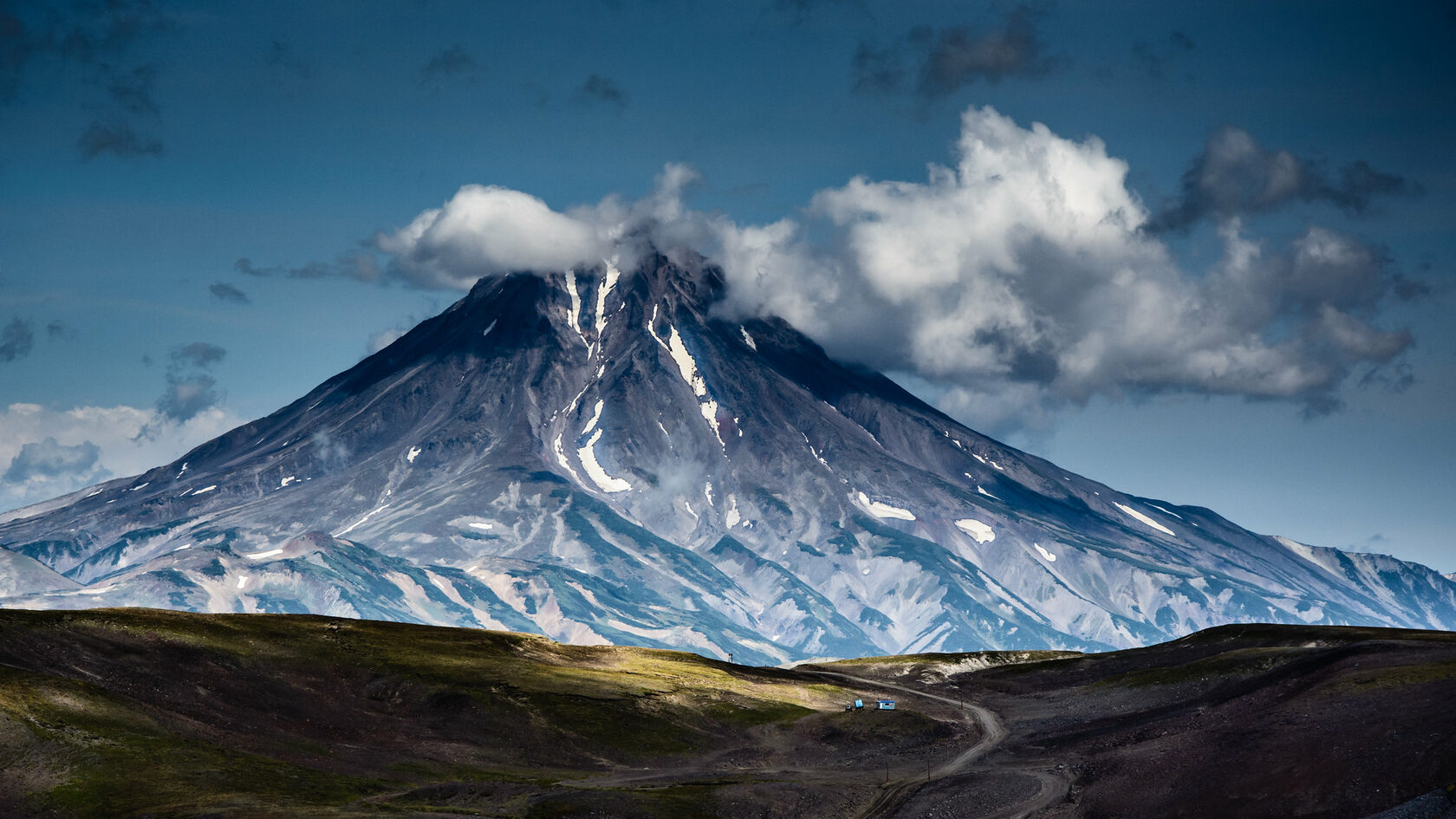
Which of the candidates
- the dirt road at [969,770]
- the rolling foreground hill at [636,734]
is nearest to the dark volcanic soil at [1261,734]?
the rolling foreground hill at [636,734]

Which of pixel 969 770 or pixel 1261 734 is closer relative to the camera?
pixel 1261 734

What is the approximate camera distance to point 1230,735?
4897 inches

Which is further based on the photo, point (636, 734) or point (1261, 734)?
point (636, 734)

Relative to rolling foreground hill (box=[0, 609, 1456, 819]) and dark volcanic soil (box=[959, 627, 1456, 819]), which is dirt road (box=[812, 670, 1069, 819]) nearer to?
rolling foreground hill (box=[0, 609, 1456, 819])

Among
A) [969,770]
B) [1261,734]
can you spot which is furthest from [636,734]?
[1261,734]

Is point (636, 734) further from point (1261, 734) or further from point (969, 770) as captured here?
point (1261, 734)

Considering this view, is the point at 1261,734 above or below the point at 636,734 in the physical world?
below

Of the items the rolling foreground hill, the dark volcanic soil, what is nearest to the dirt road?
the rolling foreground hill

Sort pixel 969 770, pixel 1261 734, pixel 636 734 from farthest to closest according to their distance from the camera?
pixel 636 734
pixel 969 770
pixel 1261 734

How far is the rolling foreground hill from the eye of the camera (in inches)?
4279

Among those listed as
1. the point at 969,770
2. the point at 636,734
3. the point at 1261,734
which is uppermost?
the point at 636,734

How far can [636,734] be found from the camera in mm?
150875

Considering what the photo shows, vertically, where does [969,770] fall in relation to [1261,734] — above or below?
below

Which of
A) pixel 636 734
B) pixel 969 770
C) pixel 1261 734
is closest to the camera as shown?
pixel 1261 734
